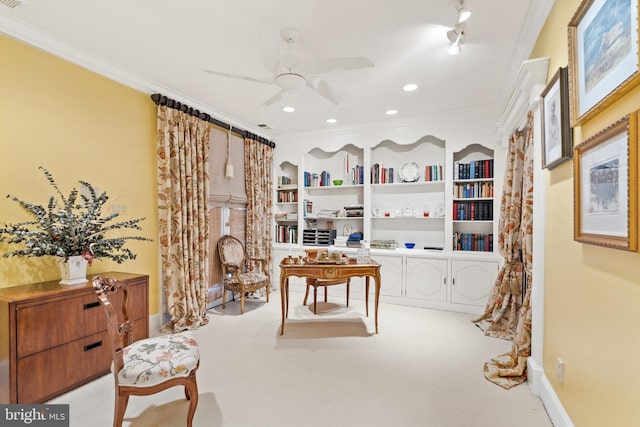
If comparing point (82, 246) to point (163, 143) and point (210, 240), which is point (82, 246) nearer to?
point (163, 143)

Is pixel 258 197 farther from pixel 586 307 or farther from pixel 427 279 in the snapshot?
pixel 586 307

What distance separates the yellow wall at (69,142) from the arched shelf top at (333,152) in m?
2.60

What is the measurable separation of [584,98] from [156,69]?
328 centimetres

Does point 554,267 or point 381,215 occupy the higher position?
point 381,215

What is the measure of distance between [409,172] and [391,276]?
5.06 ft

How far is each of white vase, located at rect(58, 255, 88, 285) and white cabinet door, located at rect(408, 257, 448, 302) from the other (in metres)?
3.57

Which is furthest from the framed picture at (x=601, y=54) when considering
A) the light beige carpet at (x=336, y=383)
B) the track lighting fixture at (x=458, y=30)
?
the light beige carpet at (x=336, y=383)

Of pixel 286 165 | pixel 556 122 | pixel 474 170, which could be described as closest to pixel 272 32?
pixel 556 122

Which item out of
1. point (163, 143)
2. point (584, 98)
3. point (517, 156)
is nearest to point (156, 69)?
point (163, 143)

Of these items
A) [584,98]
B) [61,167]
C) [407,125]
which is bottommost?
[61,167]

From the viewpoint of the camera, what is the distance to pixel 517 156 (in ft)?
9.94

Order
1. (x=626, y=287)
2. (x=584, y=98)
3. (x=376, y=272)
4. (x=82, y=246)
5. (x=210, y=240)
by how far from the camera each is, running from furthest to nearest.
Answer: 1. (x=210, y=240)
2. (x=376, y=272)
3. (x=82, y=246)
4. (x=584, y=98)
5. (x=626, y=287)

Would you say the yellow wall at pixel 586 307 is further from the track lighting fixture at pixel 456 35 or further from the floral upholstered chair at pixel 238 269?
→ the floral upholstered chair at pixel 238 269

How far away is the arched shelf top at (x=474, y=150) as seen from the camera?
4.15m
